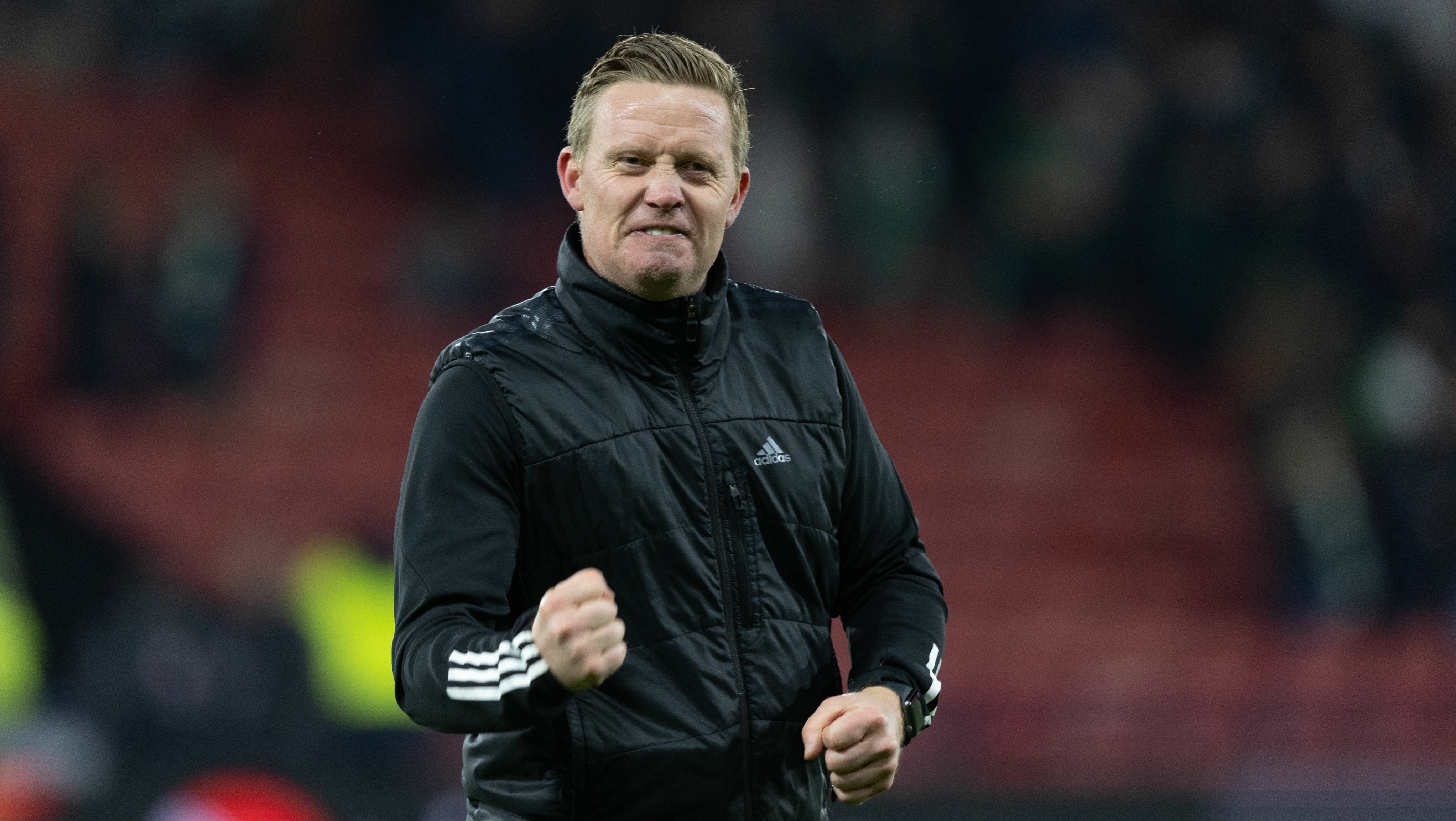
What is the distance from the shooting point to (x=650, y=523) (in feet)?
6.30

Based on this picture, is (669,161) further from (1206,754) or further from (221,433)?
(221,433)

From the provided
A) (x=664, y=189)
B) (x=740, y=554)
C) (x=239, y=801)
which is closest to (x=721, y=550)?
(x=740, y=554)

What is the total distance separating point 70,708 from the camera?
628 centimetres

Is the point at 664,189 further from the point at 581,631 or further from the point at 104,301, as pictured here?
the point at 104,301

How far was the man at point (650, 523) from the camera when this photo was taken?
1851 mm

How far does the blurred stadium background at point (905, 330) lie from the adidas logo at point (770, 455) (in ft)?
14.5

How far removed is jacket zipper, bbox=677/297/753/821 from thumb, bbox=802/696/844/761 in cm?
8

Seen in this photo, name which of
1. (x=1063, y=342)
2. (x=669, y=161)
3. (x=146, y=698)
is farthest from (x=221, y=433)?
(x=669, y=161)

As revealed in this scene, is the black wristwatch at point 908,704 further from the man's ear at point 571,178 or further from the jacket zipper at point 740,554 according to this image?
the man's ear at point 571,178

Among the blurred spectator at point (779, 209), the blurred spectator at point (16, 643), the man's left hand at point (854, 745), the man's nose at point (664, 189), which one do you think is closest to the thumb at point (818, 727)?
the man's left hand at point (854, 745)

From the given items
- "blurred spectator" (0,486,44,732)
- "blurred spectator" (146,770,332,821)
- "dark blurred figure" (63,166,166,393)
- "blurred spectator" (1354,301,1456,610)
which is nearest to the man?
"blurred spectator" (146,770,332,821)

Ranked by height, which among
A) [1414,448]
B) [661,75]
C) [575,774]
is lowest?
[575,774]

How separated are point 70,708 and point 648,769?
5055 mm

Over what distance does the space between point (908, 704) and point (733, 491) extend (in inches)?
13.1
